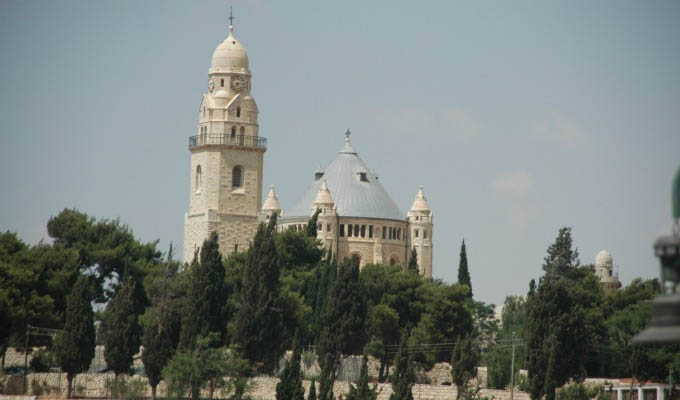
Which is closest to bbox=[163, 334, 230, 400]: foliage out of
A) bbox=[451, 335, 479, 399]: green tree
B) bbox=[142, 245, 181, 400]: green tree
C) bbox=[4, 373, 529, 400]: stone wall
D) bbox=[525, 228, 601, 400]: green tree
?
bbox=[142, 245, 181, 400]: green tree

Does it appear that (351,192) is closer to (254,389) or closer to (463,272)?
(463,272)

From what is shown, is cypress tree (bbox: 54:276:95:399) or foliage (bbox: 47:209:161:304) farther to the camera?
foliage (bbox: 47:209:161:304)

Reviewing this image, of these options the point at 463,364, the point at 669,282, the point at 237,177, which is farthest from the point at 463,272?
the point at 669,282

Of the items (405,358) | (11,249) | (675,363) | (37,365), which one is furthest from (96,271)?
(675,363)

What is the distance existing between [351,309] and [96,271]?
18.7 metres

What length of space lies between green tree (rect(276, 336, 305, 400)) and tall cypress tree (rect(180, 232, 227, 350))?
5436 millimetres

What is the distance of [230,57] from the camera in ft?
311

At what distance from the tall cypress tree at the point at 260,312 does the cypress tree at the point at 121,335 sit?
16.4 feet

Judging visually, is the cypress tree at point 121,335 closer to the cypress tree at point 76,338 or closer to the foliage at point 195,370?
the cypress tree at point 76,338

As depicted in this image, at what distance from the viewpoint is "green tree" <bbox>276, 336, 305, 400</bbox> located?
53.3 metres

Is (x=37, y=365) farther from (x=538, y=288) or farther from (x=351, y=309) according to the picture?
(x=538, y=288)

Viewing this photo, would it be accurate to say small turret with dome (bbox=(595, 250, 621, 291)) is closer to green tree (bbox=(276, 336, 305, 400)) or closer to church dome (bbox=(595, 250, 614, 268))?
church dome (bbox=(595, 250, 614, 268))

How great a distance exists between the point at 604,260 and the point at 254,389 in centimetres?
6510

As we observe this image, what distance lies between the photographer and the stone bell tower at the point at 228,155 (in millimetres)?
94188
